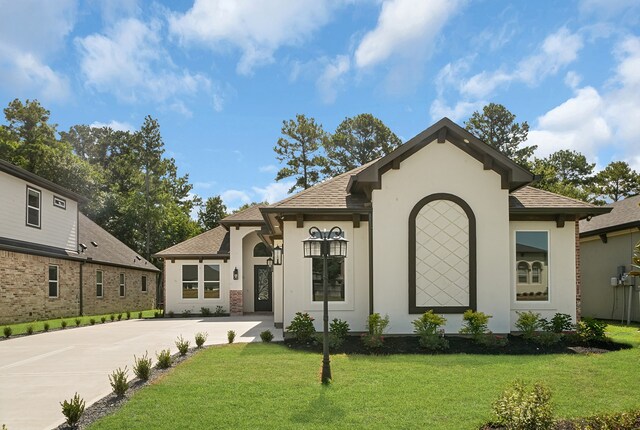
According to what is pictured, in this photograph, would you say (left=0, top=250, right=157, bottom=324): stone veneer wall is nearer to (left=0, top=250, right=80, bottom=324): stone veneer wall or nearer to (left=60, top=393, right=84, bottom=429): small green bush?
(left=0, top=250, right=80, bottom=324): stone veneer wall

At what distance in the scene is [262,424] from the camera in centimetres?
591

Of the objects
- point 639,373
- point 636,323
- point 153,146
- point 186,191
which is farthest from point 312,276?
point 186,191

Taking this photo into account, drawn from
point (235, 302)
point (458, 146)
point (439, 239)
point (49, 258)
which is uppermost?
point (458, 146)

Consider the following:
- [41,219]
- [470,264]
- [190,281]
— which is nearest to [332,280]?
[470,264]

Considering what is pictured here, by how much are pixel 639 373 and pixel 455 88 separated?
848 cm

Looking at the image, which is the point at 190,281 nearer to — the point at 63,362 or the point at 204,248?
the point at 204,248

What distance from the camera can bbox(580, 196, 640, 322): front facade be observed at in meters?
18.0

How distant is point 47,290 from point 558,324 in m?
18.6

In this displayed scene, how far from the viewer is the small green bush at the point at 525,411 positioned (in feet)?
16.8

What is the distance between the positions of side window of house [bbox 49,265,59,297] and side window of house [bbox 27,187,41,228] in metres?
1.97

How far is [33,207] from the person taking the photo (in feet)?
68.7

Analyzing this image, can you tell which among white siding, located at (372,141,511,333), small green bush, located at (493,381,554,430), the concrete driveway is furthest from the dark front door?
small green bush, located at (493,381,554,430)

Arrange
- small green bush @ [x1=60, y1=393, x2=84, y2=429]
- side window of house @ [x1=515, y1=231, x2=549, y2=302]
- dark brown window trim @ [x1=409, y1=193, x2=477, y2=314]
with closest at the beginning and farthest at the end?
small green bush @ [x1=60, y1=393, x2=84, y2=429] → dark brown window trim @ [x1=409, y1=193, x2=477, y2=314] → side window of house @ [x1=515, y1=231, x2=549, y2=302]

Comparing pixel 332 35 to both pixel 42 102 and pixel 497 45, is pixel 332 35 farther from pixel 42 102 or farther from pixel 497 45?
pixel 42 102
